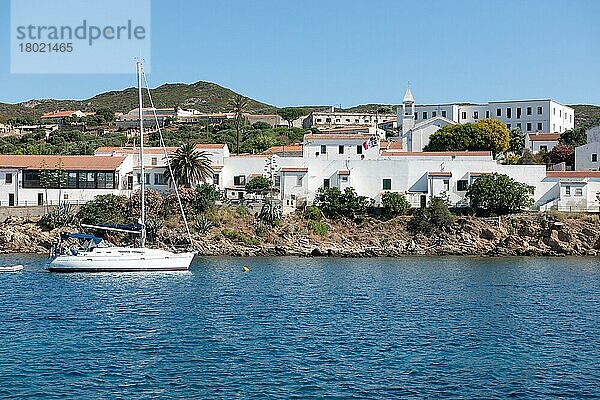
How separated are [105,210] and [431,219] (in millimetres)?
28132

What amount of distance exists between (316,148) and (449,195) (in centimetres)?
1674

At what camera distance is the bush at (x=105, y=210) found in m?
70.8

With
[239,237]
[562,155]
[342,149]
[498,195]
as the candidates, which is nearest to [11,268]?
[239,237]

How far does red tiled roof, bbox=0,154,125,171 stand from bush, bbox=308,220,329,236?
62.8ft

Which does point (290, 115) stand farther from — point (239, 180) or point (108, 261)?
point (108, 261)

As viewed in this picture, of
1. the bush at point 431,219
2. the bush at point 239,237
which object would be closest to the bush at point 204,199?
the bush at point 239,237

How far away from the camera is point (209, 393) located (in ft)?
83.1

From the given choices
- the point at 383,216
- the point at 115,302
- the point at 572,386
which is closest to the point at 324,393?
the point at 572,386

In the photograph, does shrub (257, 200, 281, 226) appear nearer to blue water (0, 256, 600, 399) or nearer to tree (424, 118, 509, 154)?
blue water (0, 256, 600, 399)

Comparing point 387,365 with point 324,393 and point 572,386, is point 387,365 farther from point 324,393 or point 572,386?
point 572,386

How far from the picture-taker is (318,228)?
236 ft

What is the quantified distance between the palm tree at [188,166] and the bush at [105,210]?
18.1ft

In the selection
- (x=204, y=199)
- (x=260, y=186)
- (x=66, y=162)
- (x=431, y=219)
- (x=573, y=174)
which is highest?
(x=66, y=162)

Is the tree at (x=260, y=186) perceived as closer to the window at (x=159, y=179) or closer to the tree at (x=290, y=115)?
the window at (x=159, y=179)
